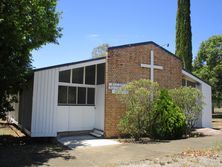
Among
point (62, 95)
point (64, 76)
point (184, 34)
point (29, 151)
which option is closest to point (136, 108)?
point (62, 95)

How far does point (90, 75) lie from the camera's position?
15039 millimetres

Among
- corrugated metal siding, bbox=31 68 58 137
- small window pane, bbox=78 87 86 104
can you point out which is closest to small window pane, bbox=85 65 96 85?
small window pane, bbox=78 87 86 104

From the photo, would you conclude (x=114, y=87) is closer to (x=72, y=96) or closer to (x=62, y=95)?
(x=72, y=96)

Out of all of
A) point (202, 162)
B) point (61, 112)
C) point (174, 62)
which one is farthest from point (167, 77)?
point (202, 162)

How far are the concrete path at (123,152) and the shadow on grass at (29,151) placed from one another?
43cm

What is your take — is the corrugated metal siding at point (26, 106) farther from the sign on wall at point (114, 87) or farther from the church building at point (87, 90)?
the sign on wall at point (114, 87)

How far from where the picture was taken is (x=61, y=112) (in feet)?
45.5

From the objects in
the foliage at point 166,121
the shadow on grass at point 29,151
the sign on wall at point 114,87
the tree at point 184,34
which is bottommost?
the shadow on grass at point 29,151

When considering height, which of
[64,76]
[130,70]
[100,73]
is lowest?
[64,76]

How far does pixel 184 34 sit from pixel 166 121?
14941 mm

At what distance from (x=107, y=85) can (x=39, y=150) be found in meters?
4.81

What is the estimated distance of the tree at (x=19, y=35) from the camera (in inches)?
411

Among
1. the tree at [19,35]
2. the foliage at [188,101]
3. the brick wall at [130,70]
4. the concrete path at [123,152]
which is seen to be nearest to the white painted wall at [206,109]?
the brick wall at [130,70]

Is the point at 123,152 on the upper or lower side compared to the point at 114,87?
lower
